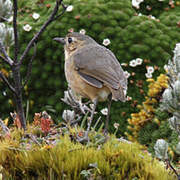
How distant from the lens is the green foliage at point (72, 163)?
240 cm

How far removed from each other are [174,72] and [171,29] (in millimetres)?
4141

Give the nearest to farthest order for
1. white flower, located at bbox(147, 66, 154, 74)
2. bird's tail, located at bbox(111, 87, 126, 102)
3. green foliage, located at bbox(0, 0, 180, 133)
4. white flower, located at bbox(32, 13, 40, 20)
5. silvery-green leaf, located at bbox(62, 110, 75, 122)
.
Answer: bird's tail, located at bbox(111, 87, 126, 102) → silvery-green leaf, located at bbox(62, 110, 75, 122) → white flower, located at bbox(147, 66, 154, 74) → green foliage, located at bbox(0, 0, 180, 133) → white flower, located at bbox(32, 13, 40, 20)

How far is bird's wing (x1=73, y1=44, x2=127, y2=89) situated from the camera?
9.08 ft

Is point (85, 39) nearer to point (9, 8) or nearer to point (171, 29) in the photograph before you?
point (9, 8)

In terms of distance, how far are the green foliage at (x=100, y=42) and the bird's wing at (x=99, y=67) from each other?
2491mm

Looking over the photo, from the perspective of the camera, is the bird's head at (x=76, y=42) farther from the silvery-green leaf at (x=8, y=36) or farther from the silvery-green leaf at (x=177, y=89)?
the silvery-green leaf at (x=177, y=89)

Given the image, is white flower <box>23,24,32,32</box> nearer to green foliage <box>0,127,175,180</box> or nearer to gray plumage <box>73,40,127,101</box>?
gray plumage <box>73,40,127,101</box>

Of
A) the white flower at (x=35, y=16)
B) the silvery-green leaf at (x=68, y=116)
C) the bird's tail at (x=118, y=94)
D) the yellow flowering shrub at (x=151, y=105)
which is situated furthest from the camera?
the white flower at (x=35, y=16)

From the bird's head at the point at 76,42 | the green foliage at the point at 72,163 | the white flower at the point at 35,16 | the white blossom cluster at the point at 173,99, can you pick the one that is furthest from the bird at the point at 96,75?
the white flower at the point at 35,16

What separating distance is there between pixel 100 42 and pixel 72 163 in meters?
3.77

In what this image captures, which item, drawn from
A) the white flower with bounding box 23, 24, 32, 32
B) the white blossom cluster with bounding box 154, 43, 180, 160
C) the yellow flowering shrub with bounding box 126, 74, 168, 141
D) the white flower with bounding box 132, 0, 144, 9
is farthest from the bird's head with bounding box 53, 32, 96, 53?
the white flower with bounding box 132, 0, 144, 9

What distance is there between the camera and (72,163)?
2.39 m

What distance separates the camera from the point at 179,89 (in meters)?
2.11

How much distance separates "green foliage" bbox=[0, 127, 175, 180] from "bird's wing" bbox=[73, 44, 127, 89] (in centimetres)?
53
